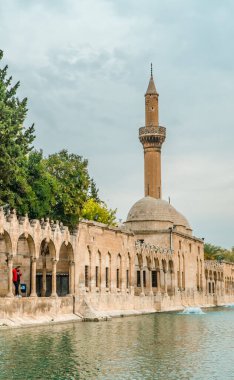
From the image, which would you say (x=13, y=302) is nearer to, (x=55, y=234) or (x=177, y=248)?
(x=55, y=234)

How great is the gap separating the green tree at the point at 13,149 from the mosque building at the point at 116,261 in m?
1.89

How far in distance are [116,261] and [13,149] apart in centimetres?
1503

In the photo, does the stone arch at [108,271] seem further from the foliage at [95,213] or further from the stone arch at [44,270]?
the foliage at [95,213]

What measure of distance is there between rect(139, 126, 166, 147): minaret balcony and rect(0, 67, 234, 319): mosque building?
0.11 metres

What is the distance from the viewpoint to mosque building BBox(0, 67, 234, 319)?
32.4 metres

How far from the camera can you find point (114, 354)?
18766 mm

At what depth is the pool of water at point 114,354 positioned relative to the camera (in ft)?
50.2

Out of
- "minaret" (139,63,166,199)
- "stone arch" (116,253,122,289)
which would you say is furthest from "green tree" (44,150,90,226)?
"minaret" (139,63,166,199)

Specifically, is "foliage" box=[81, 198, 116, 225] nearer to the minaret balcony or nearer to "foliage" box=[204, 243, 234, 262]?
the minaret balcony

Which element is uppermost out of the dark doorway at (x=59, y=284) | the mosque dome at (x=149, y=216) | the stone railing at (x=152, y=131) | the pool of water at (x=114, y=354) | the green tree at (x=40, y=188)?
the stone railing at (x=152, y=131)

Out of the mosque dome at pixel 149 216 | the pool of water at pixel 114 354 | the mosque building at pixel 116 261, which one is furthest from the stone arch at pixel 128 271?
the pool of water at pixel 114 354

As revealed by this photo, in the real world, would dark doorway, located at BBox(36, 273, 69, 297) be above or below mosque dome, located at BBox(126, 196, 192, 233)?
below

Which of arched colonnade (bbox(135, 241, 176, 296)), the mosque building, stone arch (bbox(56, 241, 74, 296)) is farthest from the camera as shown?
arched colonnade (bbox(135, 241, 176, 296))

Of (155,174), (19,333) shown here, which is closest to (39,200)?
(19,333)
